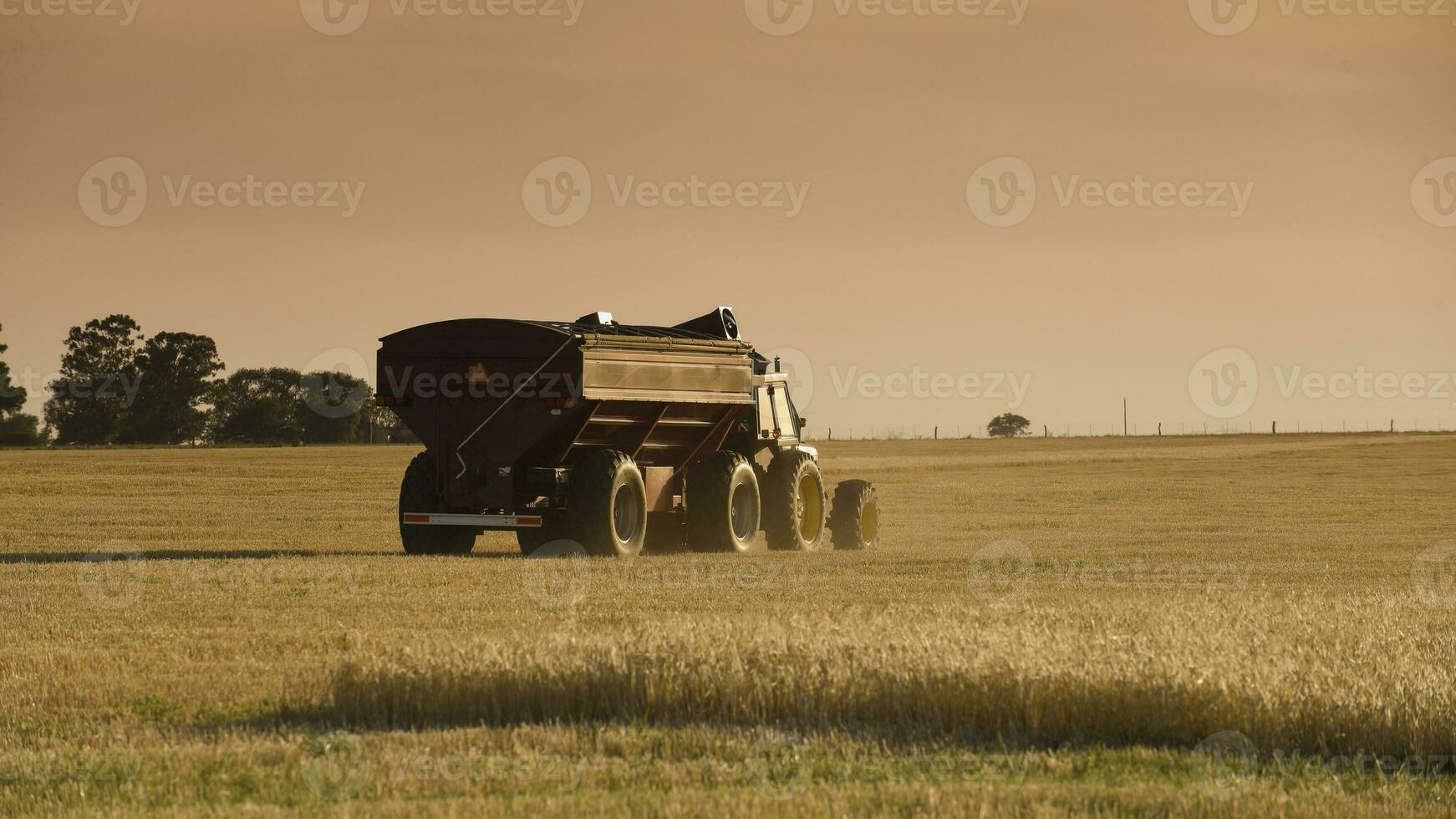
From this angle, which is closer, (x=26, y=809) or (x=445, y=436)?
(x=26, y=809)

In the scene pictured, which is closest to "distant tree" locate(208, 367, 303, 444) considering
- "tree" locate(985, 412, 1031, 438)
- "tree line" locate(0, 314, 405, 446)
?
"tree line" locate(0, 314, 405, 446)

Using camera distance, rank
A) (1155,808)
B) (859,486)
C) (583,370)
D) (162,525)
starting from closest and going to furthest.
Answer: (1155,808) < (583,370) < (859,486) < (162,525)

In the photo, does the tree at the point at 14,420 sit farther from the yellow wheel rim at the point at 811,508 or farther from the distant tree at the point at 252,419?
the yellow wheel rim at the point at 811,508

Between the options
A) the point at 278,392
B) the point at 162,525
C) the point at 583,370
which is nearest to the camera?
the point at 583,370

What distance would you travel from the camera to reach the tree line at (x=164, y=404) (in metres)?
82.3

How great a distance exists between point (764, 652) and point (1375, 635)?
459cm

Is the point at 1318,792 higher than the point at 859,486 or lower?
lower

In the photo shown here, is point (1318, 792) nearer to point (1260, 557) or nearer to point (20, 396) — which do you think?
point (1260, 557)

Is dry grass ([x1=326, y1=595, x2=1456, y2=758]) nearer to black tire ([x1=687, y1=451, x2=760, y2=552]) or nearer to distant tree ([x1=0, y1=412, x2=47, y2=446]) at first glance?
black tire ([x1=687, y1=451, x2=760, y2=552])

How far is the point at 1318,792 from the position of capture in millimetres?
8047

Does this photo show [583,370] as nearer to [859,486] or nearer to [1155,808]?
[859,486]

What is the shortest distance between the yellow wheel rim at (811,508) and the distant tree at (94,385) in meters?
64.6

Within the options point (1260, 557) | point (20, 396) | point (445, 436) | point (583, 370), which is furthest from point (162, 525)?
point (20, 396)

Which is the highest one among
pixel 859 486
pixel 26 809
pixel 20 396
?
pixel 20 396
